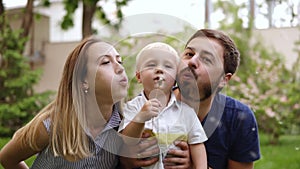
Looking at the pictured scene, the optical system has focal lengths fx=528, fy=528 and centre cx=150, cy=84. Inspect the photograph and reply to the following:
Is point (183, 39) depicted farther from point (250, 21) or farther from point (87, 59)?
point (250, 21)

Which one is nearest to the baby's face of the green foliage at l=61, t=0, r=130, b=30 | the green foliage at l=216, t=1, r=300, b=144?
the green foliage at l=216, t=1, r=300, b=144

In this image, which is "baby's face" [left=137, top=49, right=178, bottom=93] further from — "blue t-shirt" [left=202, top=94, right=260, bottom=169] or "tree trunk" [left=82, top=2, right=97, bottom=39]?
"tree trunk" [left=82, top=2, right=97, bottom=39]

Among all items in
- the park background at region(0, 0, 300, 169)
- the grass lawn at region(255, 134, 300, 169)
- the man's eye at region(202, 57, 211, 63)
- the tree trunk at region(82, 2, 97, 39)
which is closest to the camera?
the man's eye at region(202, 57, 211, 63)

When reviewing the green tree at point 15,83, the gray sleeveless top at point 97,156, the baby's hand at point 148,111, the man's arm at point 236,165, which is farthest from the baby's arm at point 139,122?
the green tree at point 15,83

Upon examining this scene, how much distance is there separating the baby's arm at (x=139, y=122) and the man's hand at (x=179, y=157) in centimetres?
12

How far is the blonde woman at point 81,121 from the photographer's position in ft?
4.99

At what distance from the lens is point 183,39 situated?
1.54 meters

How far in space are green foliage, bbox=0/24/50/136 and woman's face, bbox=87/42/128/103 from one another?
4159mm

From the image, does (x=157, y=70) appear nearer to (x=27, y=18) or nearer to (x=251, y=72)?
(x=251, y=72)

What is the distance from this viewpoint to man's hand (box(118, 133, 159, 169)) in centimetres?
145

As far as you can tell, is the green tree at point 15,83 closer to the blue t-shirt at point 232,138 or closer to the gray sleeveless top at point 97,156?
the gray sleeveless top at point 97,156

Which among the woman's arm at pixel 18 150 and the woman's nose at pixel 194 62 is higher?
the woman's nose at pixel 194 62

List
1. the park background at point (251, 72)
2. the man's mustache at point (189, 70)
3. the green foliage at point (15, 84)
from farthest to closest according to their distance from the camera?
the green foliage at point (15, 84)
the park background at point (251, 72)
the man's mustache at point (189, 70)

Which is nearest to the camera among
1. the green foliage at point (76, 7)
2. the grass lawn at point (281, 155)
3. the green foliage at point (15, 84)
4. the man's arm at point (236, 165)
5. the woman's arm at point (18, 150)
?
the woman's arm at point (18, 150)
